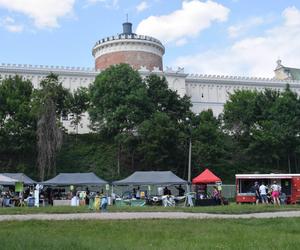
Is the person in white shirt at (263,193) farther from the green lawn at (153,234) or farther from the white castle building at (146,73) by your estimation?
the white castle building at (146,73)

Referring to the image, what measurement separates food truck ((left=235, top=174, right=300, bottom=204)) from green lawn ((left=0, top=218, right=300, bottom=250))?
18.7 m

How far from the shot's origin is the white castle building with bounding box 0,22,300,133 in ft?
278

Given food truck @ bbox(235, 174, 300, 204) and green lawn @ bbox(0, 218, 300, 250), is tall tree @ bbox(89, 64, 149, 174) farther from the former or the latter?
green lawn @ bbox(0, 218, 300, 250)

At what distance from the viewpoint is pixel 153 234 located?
16.2 meters

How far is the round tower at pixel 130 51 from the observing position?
90688mm

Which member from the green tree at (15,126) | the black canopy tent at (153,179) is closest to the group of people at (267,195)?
the black canopy tent at (153,179)

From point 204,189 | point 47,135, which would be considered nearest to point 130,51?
point 47,135

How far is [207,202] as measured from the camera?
34812 mm

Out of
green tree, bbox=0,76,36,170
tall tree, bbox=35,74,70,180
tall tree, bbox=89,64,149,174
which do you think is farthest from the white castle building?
tall tree, bbox=35,74,70,180

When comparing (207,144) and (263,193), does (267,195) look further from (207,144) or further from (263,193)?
(207,144)

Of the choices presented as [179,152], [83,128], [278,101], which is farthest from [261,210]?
[83,128]

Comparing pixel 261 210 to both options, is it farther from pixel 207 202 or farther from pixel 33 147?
pixel 33 147

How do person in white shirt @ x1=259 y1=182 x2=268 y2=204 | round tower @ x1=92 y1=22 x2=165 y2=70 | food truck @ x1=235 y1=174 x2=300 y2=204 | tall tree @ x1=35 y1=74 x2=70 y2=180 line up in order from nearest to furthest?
person in white shirt @ x1=259 y1=182 x2=268 y2=204
food truck @ x1=235 y1=174 x2=300 y2=204
tall tree @ x1=35 y1=74 x2=70 y2=180
round tower @ x1=92 y1=22 x2=165 y2=70

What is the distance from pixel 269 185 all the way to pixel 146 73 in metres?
49.0
